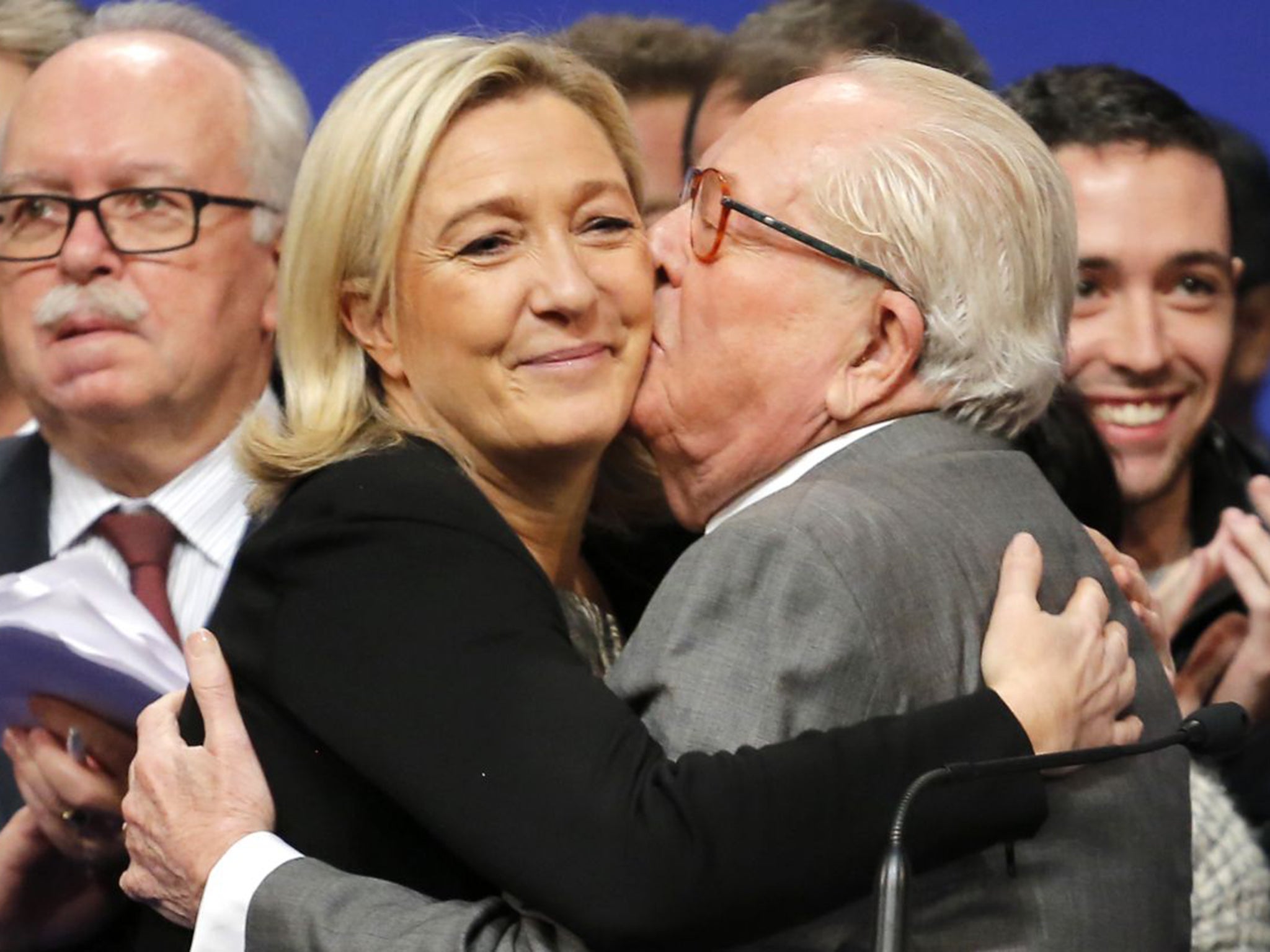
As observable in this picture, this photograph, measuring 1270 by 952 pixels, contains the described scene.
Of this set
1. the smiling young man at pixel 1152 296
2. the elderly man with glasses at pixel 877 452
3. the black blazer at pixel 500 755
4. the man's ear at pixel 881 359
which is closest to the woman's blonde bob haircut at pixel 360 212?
the black blazer at pixel 500 755

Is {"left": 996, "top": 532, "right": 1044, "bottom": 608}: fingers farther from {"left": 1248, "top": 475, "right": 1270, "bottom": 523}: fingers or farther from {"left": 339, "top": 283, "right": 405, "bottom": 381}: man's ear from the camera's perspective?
{"left": 1248, "top": 475, "right": 1270, "bottom": 523}: fingers

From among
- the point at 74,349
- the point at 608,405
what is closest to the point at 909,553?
the point at 608,405

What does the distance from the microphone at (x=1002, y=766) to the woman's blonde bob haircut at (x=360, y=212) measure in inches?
28.8

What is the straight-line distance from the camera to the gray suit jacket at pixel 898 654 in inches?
62.6

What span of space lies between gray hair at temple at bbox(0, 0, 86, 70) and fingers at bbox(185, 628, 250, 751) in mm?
1460

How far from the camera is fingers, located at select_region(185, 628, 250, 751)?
1859 millimetres

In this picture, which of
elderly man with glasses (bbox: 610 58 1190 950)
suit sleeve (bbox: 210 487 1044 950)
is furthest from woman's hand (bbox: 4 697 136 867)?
elderly man with glasses (bbox: 610 58 1190 950)

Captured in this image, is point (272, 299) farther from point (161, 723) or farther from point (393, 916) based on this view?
point (393, 916)

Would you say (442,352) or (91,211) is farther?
(91,211)

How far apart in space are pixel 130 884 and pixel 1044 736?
915 mm

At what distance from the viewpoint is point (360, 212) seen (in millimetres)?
2043

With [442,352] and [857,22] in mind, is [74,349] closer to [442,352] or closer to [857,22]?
[442,352]

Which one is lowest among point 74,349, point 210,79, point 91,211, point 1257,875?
point 1257,875

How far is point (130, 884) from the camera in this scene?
1932mm
